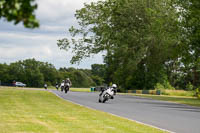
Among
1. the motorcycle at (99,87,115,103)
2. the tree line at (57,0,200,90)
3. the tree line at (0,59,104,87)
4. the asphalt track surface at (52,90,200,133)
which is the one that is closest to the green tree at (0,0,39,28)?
the asphalt track surface at (52,90,200,133)

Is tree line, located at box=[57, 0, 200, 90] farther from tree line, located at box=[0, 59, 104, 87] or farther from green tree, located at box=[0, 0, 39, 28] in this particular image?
tree line, located at box=[0, 59, 104, 87]

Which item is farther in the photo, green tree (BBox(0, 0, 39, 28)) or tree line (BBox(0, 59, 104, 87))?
tree line (BBox(0, 59, 104, 87))

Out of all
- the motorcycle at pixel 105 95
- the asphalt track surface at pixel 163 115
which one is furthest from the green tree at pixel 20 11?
the motorcycle at pixel 105 95

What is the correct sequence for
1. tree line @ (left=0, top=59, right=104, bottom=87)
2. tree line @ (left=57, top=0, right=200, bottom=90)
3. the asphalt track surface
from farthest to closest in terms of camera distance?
tree line @ (left=0, top=59, right=104, bottom=87) < tree line @ (left=57, top=0, right=200, bottom=90) < the asphalt track surface

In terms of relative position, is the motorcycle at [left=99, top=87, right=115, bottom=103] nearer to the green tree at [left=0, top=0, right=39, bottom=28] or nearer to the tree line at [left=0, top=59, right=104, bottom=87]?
the green tree at [left=0, top=0, right=39, bottom=28]

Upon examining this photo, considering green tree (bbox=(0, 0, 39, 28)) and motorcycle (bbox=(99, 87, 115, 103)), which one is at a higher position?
green tree (bbox=(0, 0, 39, 28))

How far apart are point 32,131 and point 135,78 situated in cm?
6061

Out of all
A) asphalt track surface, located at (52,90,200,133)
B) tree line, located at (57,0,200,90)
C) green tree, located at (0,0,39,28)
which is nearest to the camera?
green tree, located at (0,0,39,28)

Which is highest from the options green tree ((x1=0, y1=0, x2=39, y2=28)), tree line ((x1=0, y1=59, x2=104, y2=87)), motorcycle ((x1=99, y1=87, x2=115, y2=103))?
tree line ((x1=0, y1=59, x2=104, y2=87))

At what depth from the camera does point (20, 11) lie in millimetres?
3143

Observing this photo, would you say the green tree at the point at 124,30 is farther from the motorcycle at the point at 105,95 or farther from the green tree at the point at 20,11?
the green tree at the point at 20,11

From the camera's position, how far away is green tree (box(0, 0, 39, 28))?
3.13 m

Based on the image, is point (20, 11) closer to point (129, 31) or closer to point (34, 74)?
point (129, 31)

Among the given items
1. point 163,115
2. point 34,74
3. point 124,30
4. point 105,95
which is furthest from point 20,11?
point 34,74
